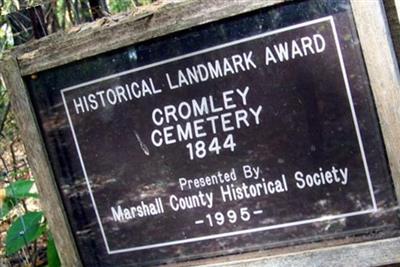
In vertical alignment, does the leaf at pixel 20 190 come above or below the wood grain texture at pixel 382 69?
below

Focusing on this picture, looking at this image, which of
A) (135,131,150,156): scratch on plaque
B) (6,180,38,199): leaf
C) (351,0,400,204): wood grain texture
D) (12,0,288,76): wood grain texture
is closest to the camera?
(351,0,400,204): wood grain texture

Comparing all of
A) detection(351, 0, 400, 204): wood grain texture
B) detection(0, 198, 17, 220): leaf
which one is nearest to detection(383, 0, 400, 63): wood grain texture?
detection(351, 0, 400, 204): wood grain texture

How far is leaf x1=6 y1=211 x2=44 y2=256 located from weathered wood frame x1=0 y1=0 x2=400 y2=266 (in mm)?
454

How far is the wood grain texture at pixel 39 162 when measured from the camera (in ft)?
5.97

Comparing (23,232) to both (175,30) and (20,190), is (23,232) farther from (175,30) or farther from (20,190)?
(175,30)

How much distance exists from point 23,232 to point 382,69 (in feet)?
4.90

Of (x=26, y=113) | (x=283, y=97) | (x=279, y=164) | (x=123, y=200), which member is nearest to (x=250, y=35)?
(x=283, y=97)

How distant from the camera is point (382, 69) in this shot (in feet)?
4.85

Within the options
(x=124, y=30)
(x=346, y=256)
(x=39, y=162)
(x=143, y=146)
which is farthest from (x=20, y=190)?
(x=346, y=256)

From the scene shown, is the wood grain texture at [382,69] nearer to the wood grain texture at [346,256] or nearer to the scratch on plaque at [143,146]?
the wood grain texture at [346,256]

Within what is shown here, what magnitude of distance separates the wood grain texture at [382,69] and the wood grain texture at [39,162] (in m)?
0.99

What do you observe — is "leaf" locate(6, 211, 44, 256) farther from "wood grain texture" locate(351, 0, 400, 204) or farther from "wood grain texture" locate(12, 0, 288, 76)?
"wood grain texture" locate(351, 0, 400, 204)

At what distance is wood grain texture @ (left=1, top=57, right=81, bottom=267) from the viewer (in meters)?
1.82

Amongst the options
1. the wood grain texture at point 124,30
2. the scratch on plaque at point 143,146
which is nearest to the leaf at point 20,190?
the wood grain texture at point 124,30
